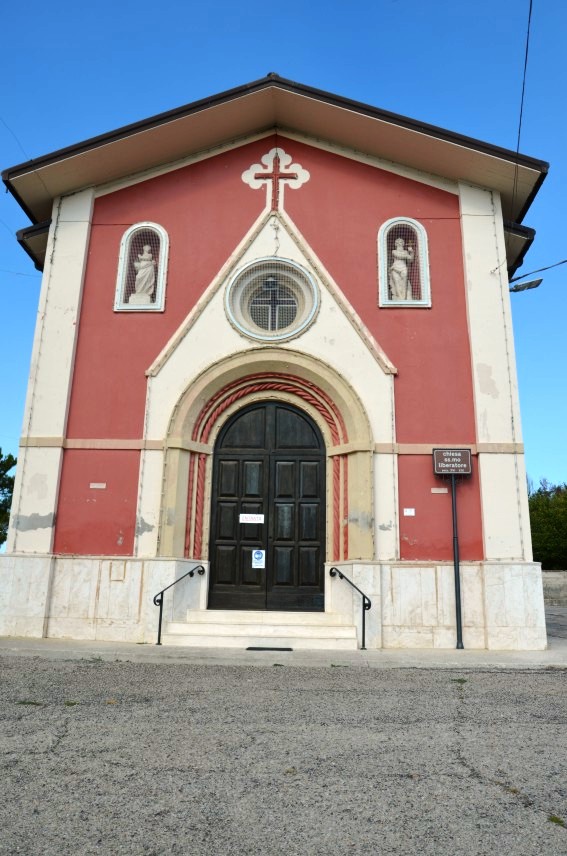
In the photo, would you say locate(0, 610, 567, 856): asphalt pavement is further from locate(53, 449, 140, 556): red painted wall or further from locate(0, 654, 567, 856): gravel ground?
locate(53, 449, 140, 556): red painted wall

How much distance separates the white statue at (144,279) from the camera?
11.2m

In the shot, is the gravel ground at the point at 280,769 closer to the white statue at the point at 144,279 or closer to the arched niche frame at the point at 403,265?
the arched niche frame at the point at 403,265

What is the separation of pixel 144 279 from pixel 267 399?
9.68 ft

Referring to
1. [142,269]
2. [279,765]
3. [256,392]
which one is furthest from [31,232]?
[279,765]

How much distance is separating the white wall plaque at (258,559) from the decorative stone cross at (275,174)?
5.94m

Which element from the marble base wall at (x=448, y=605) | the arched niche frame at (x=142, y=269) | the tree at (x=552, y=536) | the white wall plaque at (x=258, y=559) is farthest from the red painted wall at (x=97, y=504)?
the tree at (x=552, y=536)

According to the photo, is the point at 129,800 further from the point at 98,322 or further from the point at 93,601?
the point at 98,322

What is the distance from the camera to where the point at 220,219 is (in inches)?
452

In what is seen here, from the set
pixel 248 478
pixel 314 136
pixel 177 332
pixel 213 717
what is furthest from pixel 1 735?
pixel 314 136

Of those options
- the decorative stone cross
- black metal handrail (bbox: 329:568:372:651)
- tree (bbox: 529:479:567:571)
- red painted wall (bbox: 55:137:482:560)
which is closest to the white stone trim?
red painted wall (bbox: 55:137:482:560)

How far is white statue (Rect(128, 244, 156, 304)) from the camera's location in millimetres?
11172

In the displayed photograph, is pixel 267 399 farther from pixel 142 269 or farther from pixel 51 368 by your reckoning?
pixel 51 368

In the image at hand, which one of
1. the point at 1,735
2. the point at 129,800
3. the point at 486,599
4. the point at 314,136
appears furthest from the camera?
the point at 314,136

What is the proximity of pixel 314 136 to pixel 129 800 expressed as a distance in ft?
36.4
